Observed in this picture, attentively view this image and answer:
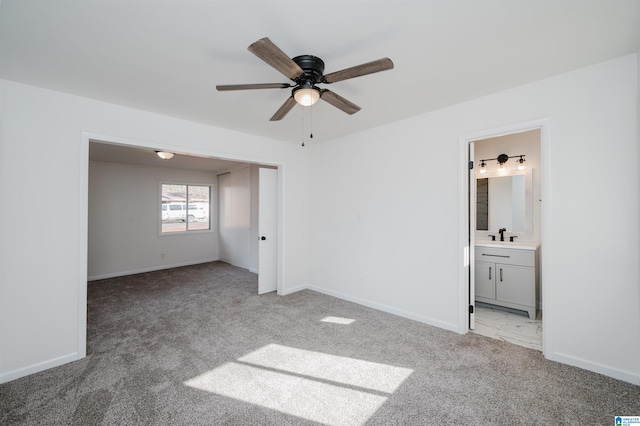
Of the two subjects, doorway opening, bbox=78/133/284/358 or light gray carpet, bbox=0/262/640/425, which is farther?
doorway opening, bbox=78/133/284/358

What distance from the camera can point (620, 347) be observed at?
2166 mm

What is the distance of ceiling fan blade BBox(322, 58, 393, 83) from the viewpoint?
5.29 ft

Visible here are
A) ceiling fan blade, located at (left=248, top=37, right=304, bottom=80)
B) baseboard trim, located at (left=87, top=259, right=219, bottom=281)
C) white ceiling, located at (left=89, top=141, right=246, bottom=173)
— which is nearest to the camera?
ceiling fan blade, located at (left=248, top=37, right=304, bottom=80)

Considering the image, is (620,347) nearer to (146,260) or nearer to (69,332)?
(69,332)

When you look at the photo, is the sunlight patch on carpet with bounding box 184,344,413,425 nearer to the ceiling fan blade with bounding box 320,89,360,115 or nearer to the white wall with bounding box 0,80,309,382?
the white wall with bounding box 0,80,309,382

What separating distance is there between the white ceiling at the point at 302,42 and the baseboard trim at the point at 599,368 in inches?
101

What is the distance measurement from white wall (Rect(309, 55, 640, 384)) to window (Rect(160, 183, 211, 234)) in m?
4.81

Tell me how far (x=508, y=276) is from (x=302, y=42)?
3.77 m

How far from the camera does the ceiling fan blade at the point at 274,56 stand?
1413 millimetres

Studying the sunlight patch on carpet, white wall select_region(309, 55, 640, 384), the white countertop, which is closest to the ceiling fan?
white wall select_region(309, 55, 640, 384)

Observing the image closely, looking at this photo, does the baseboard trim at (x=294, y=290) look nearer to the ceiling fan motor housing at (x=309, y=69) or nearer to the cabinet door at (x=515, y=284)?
the cabinet door at (x=515, y=284)

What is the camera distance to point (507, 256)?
356 centimetres

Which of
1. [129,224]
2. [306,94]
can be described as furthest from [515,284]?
[129,224]

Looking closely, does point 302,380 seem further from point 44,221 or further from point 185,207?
point 185,207
